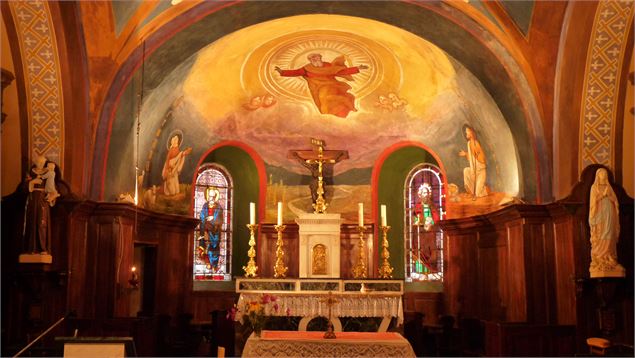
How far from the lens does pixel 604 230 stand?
1178 cm

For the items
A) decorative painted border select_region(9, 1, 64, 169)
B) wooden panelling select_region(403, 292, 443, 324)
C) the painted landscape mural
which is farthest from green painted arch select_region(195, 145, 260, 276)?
decorative painted border select_region(9, 1, 64, 169)

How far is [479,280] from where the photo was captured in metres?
16.3

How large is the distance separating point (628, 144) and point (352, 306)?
581 cm

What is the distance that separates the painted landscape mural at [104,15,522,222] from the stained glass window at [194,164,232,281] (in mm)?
911

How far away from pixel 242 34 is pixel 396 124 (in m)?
4.70

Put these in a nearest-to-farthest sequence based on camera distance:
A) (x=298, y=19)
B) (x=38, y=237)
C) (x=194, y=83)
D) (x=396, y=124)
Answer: (x=38, y=237)
(x=298, y=19)
(x=194, y=83)
(x=396, y=124)

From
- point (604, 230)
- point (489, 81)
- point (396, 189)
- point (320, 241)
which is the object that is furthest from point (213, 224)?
point (604, 230)

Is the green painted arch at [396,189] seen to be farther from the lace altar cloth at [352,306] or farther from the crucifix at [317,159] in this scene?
the lace altar cloth at [352,306]

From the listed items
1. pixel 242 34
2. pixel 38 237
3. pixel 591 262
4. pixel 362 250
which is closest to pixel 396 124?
pixel 362 250

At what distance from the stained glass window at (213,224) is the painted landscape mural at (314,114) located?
0.91 m

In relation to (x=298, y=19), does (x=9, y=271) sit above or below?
below

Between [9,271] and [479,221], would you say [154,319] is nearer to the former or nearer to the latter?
[9,271]

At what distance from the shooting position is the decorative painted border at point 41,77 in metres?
11.8

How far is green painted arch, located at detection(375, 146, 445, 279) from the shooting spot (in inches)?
713
